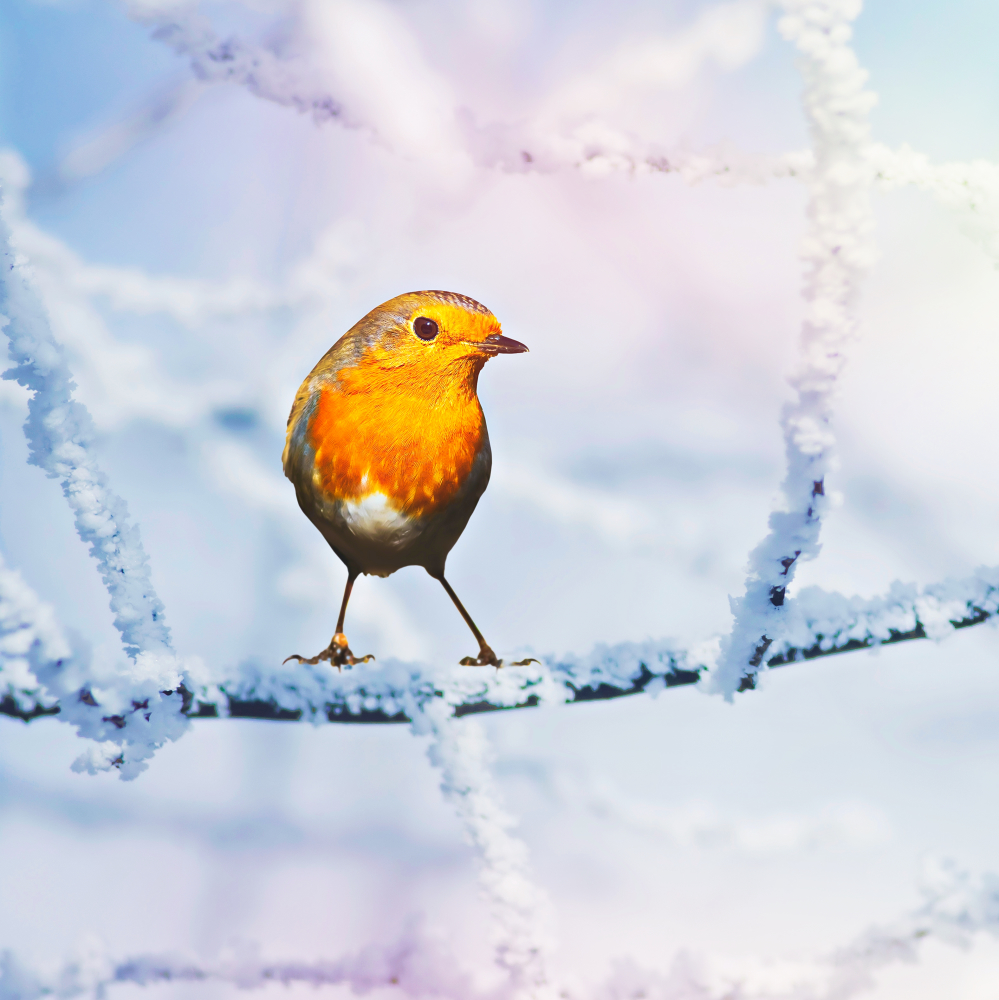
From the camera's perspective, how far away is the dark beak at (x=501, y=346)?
2.14 ft

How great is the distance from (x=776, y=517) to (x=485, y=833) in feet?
1.29

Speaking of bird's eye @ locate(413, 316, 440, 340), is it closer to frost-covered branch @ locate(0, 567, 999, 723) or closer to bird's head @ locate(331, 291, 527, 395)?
bird's head @ locate(331, 291, 527, 395)

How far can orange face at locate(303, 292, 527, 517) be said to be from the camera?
2.16 ft

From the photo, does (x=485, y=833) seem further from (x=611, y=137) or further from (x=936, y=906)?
(x=611, y=137)

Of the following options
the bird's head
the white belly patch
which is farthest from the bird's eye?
the white belly patch

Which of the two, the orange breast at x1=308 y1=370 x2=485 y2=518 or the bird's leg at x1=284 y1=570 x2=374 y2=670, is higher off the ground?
the orange breast at x1=308 y1=370 x2=485 y2=518

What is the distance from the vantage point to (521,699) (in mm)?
661

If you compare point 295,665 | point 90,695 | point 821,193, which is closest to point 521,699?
point 295,665

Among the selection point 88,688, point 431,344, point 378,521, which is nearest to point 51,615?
point 88,688

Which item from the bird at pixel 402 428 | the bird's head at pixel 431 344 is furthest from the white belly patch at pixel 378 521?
the bird's head at pixel 431 344

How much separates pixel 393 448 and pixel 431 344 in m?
0.10

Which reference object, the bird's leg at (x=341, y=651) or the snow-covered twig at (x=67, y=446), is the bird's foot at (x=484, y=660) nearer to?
the bird's leg at (x=341, y=651)

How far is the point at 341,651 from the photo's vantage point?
0.75 metres

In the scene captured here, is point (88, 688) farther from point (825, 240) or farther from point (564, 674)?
point (825, 240)
